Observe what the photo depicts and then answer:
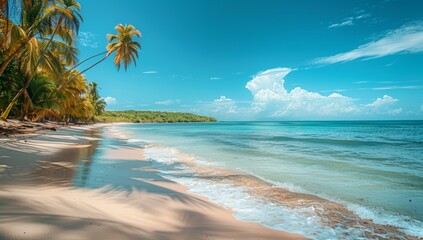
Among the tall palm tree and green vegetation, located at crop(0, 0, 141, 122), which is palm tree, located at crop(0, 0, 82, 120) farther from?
the tall palm tree

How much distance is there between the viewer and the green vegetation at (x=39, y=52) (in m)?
12.5

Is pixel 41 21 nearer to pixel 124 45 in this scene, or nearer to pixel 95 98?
pixel 124 45

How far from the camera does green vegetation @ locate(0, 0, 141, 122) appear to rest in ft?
41.1

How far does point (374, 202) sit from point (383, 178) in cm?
303

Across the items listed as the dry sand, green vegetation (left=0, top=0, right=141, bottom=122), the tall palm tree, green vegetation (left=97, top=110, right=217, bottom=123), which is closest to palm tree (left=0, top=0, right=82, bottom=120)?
green vegetation (left=0, top=0, right=141, bottom=122)

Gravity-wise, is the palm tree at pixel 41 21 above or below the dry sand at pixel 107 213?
above

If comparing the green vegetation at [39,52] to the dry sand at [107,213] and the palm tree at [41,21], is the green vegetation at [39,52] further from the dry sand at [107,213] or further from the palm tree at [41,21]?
the dry sand at [107,213]

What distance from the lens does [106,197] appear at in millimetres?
4316

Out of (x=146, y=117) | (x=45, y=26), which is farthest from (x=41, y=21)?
(x=146, y=117)

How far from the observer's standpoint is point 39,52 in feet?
44.7

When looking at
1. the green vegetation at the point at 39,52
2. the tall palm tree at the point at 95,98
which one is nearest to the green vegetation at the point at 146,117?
the tall palm tree at the point at 95,98

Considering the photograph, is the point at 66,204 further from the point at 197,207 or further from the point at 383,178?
the point at 383,178

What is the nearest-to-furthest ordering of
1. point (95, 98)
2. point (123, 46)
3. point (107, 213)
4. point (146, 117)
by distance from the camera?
1. point (107, 213)
2. point (123, 46)
3. point (95, 98)
4. point (146, 117)

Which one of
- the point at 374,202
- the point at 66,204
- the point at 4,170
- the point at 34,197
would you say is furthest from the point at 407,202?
the point at 4,170
